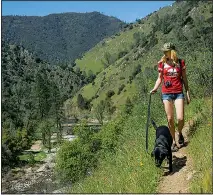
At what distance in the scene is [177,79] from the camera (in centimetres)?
791

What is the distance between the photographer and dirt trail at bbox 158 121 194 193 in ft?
21.8

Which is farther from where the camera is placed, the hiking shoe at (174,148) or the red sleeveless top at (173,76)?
the hiking shoe at (174,148)

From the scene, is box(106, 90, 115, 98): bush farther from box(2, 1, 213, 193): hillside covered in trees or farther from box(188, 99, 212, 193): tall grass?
box(188, 99, 212, 193): tall grass

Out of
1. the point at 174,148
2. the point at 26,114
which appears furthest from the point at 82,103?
the point at 174,148

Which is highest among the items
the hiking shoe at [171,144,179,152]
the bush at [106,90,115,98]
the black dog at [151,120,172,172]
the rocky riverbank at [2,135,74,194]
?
the black dog at [151,120,172,172]

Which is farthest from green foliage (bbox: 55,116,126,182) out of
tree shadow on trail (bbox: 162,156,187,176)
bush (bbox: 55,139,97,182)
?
tree shadow on trail (bbox: 162,156,187,176)

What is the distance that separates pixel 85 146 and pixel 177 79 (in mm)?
38205

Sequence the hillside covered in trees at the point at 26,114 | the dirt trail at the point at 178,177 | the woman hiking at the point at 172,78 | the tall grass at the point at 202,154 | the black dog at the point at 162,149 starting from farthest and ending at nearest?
the hillside covered in trees at the point at 26,114 < the woman hiking at the point at 172,78 < the black dog at the point at 162,149 < the dirt trail at the point at 178,177 < the tall grass at the point at 202,154

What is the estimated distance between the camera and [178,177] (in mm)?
7086

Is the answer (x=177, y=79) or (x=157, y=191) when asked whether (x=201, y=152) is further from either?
(x=177, y=79)

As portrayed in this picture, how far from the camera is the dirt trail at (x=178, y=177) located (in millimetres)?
6656

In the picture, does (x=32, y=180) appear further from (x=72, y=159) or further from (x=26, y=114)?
(x=26, y=114)

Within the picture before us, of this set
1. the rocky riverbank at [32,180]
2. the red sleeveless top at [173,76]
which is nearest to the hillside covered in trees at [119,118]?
the red sleeveless top at [173,76]

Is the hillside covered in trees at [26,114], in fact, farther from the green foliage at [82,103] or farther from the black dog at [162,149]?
the black dog at [162,149]
